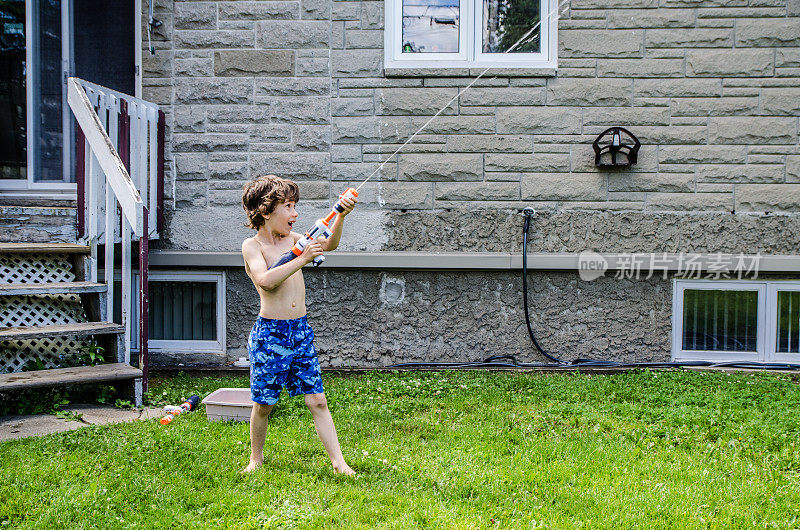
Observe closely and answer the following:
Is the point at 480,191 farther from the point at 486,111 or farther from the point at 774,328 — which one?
the point at 774,328

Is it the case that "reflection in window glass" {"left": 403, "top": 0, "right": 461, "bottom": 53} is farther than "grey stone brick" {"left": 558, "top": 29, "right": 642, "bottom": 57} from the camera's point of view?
Yes

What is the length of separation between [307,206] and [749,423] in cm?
355

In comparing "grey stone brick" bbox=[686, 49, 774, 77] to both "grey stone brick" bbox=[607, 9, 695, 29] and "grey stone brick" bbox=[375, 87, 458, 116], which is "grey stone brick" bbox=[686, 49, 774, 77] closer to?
"grey stone brick" bbox=[607, 9, 695, 29]

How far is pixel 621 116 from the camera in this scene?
537cm

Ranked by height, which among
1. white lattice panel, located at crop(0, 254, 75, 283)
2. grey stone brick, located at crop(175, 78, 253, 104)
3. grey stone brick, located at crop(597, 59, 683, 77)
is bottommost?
white lattice panel, located at crop(0, 254, 75, 283)

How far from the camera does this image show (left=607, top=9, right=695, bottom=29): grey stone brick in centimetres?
532

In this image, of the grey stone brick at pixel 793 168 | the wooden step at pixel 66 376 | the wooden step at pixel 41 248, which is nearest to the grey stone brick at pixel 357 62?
the wooden step at pixel 41 248

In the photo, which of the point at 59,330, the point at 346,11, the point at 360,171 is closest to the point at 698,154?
the point at 360,171

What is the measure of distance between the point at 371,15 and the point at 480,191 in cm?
171

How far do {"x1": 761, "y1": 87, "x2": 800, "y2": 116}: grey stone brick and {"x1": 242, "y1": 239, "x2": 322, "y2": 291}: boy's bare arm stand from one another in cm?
428

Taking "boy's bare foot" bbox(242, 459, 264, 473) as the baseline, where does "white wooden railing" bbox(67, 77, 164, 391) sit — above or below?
above

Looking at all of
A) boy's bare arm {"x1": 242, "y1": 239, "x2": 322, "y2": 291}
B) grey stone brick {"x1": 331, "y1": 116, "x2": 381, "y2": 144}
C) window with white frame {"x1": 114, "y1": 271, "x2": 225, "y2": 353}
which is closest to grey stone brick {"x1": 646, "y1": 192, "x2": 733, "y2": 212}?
grey stone brick {"x1": 331, "y1": 116, "x2": 381, "y2": 144}

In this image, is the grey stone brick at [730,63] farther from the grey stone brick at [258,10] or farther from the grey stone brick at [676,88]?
the grey stone brick at [258,10]

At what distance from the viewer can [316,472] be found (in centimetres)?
307
